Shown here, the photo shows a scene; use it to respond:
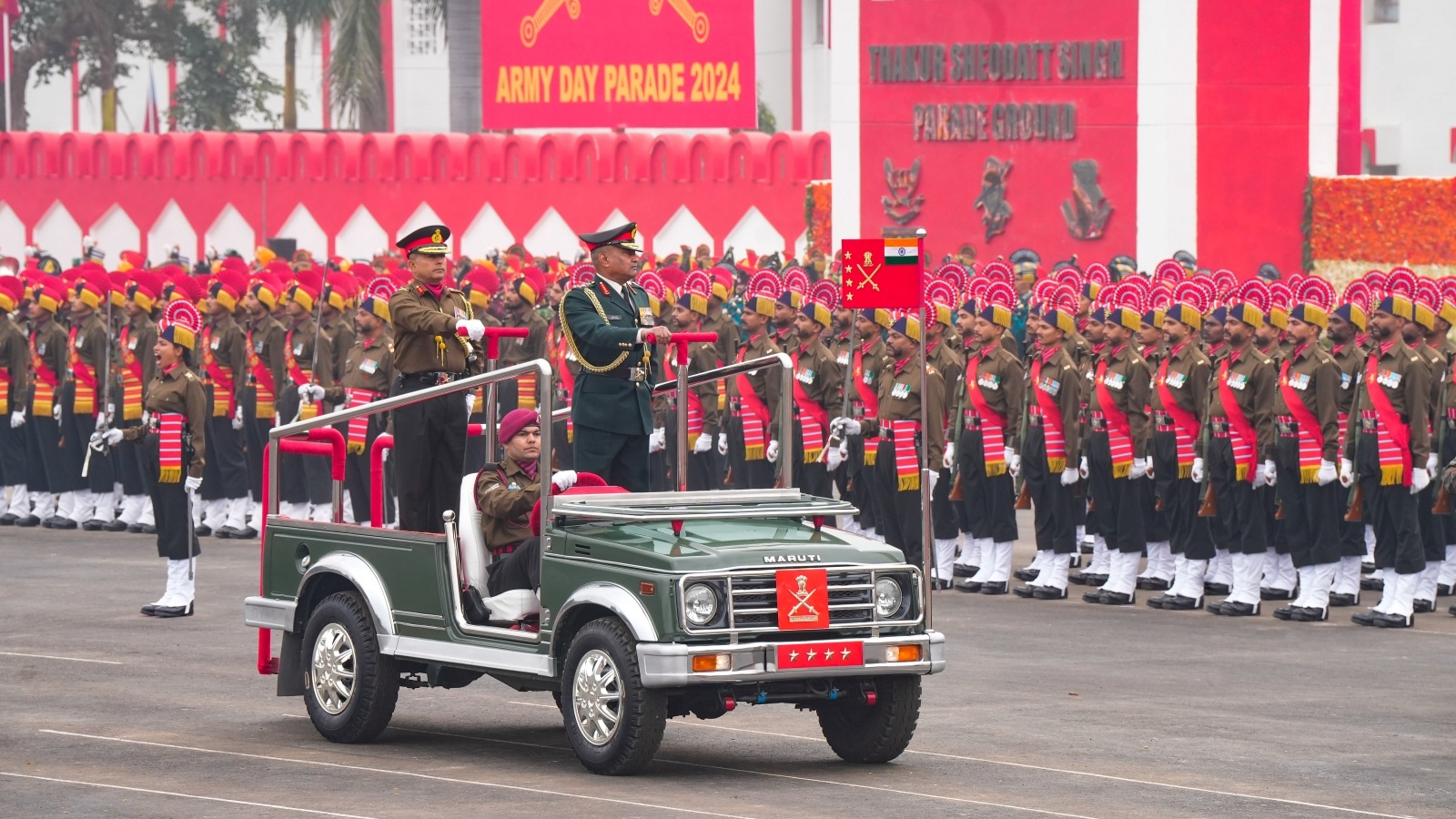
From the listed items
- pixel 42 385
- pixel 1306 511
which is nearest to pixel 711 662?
pixel 1306 511

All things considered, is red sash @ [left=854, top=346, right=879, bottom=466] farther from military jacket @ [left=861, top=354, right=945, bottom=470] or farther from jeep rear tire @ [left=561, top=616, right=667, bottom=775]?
jeep rear tire @ [left=561, top=616, right=667, bottom=775]

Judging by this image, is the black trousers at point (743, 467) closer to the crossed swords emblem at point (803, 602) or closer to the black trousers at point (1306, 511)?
the black trousers at point (1306, 511)

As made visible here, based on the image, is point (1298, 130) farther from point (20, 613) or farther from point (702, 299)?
point (20, 613)

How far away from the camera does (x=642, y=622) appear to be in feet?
33.4

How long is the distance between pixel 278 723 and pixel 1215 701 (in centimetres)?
462

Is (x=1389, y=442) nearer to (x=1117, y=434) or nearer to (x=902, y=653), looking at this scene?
(x=1117, y=434)

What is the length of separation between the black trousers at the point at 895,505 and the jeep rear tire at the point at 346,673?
23.5 feet

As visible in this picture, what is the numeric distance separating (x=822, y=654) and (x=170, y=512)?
7.08 m

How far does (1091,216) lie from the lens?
2914 centimetres

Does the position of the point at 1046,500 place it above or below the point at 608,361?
below

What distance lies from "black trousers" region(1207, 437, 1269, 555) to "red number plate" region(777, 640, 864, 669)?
720 cm

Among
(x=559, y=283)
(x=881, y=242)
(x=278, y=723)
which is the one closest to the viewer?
(x=278, y=723)

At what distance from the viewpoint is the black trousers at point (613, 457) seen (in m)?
12.2

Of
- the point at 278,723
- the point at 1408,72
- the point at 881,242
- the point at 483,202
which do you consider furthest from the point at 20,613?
the point at 1408,72
